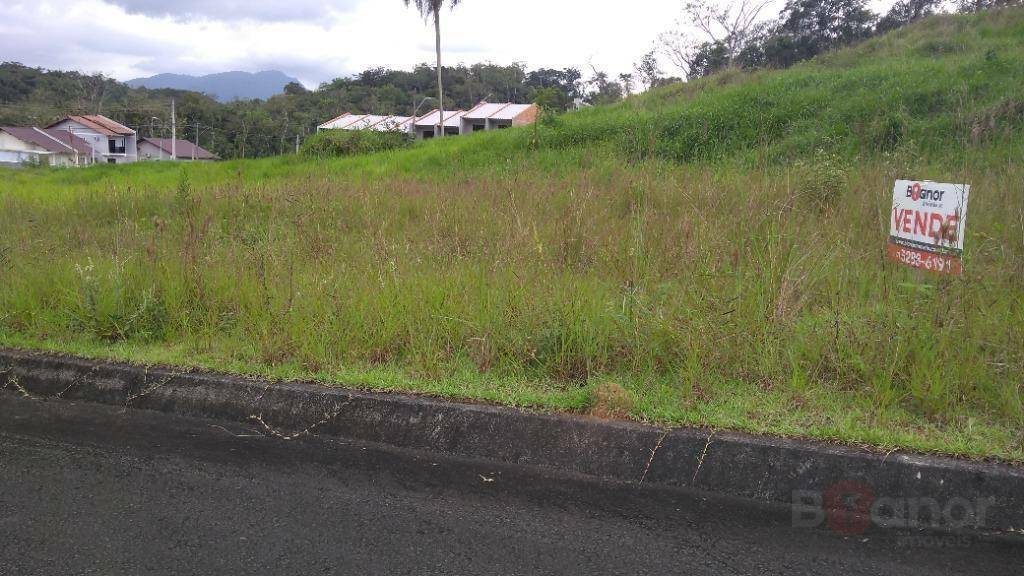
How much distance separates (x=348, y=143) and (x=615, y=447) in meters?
17.4

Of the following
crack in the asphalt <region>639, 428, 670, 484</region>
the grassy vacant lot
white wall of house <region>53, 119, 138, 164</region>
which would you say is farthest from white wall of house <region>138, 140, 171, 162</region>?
crack in the asphalt <region>639, 428, 670, 484</region>

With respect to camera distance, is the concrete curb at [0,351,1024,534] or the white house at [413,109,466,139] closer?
the concrete curb at [0,351,1024,534]

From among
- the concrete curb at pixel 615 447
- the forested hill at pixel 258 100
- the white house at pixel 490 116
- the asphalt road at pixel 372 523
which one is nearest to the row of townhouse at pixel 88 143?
the forested hill at pixel 258 100

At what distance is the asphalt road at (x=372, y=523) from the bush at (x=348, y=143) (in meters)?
15.9

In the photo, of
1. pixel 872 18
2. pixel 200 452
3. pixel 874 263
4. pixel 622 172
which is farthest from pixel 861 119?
pixel 872 18

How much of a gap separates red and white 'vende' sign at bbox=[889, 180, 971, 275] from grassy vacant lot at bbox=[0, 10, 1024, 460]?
6.3 inches

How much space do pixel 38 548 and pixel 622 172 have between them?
6.87 metres

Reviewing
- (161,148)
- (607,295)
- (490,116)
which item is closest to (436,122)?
(490,116)

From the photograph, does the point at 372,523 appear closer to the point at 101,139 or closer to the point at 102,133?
the point at 102,133

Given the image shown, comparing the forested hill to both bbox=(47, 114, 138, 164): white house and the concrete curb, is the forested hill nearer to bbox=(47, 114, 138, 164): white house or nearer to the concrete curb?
bbox=(47, 114, 138, 164): white house

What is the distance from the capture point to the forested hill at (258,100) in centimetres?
4562

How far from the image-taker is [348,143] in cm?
1961

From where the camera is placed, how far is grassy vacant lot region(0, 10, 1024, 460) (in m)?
3.75

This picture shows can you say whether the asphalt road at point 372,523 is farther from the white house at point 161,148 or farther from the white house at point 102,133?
the white house at point 102,133
